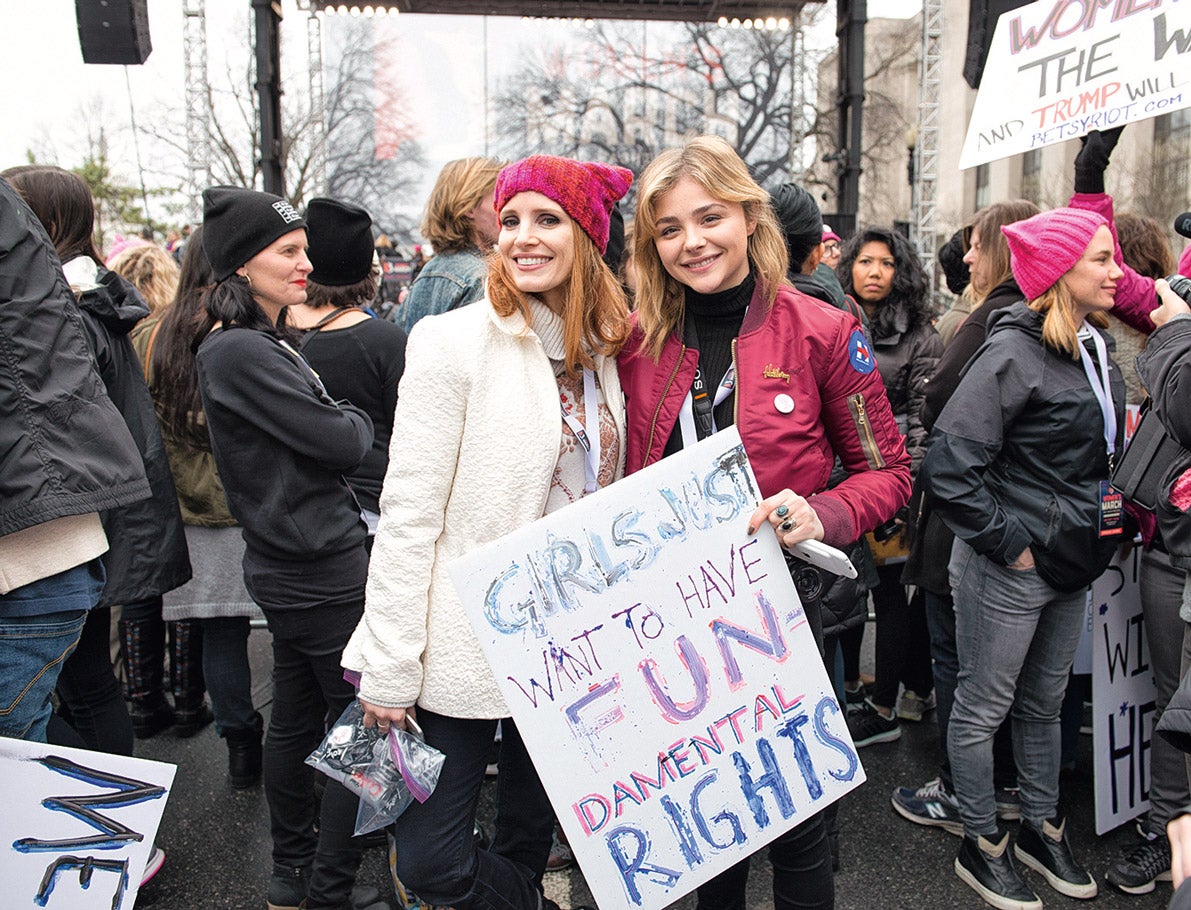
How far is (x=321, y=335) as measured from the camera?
316 cm

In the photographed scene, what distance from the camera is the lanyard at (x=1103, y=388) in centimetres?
273

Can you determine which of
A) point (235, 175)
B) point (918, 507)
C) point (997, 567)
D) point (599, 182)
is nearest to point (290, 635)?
point (599, 182)

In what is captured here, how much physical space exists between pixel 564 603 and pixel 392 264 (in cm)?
1366

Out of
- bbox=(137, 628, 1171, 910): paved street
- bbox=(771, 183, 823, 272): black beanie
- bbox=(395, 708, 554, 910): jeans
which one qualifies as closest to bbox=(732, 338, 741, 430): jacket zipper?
bbox=(395, 708, 554, 910): jeans

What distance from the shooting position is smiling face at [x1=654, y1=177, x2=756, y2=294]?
2.06m

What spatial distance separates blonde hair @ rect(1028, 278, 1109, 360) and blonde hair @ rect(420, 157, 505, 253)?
6.40ft

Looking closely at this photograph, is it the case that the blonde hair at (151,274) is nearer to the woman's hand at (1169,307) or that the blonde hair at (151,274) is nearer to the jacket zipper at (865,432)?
the jacket zipper at (865,432)

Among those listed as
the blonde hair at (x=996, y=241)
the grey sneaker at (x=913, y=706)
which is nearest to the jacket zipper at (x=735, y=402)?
the blonde hair at (x=996, y=241)

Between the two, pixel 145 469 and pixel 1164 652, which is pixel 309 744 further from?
pixel 1164 652

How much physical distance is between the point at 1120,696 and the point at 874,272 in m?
1.94

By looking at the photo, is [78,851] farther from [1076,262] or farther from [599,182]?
[1076,262]

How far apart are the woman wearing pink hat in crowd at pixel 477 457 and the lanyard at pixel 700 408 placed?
153 mm

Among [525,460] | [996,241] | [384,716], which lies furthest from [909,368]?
[384,716]

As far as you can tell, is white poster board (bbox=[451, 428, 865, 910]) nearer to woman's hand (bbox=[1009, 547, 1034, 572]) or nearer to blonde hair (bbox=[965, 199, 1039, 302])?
woman's hand (bbox=[1009, 547, 1034, 572])
